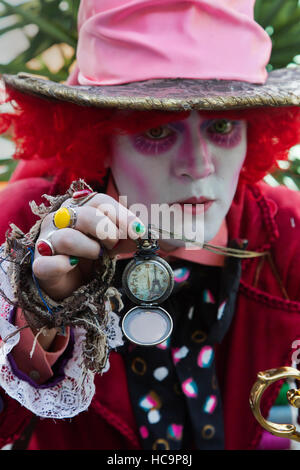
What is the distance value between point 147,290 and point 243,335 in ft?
2.01

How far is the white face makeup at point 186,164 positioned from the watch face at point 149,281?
1.02 feet

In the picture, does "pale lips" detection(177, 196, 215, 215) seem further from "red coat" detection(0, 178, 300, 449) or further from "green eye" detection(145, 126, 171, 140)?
"red coat" detection(0, 178, 300, 449)

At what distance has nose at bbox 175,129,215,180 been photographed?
1103 mm

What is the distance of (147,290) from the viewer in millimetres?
860

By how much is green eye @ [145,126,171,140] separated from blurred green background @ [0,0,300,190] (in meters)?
0.54

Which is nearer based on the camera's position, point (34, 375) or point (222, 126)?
point (34, 375)

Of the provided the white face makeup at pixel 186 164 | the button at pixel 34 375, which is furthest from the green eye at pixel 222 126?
the button at pixel 34 375

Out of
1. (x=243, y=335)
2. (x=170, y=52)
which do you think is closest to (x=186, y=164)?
(x=170, y=52)

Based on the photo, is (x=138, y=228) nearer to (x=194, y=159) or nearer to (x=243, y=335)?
(x=194, y=159)

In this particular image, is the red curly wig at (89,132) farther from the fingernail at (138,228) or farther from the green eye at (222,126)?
the fingernail at (138,228)

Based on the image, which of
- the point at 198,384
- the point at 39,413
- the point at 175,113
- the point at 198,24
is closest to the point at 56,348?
the point at 39,413

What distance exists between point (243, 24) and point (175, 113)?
27cm

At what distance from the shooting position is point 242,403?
1.40m

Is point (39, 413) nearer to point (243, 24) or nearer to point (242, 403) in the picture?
point (242, 403)
